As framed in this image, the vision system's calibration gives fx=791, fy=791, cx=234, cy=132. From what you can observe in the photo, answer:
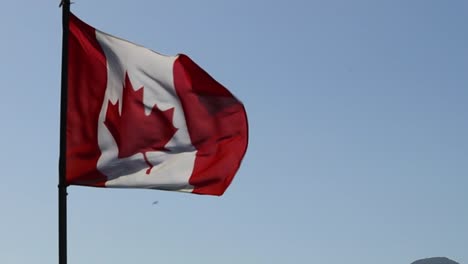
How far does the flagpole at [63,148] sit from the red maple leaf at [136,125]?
1.22m

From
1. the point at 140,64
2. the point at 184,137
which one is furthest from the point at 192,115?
the point at 140,64

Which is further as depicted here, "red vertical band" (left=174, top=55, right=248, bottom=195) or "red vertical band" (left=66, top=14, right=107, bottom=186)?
"red vertical band" (left=174, top=55, right=248, bottom=195)

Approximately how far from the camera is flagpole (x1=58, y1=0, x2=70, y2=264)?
13.4 meters

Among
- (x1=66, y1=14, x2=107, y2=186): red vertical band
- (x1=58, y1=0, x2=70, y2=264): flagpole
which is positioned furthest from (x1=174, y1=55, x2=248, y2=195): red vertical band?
(x1=58, y1=0, x2=70, y2=264): flagpole

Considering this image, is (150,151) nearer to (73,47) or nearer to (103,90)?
(103,90)

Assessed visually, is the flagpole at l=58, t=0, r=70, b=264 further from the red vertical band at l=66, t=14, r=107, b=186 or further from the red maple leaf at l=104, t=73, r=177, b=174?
the red maple leaf at l=104, t=73, r=177, b=174

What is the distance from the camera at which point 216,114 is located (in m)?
17.1

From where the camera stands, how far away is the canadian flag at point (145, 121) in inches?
587

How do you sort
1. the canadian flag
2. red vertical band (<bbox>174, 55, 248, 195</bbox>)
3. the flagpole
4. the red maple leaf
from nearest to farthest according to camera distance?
the flagpole, the canadian flag, the red maple leaf, red vertical band (<bbox>174, 55, 248, 195</bbox>)

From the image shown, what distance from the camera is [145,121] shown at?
52.4 feet

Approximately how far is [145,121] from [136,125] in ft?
0.76

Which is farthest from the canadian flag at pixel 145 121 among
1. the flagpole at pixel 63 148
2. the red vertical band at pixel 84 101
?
the flagpole at pixel 63 148

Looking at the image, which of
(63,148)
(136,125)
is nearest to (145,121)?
(136,125)

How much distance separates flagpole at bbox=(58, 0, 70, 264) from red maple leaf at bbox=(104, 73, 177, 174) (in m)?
1.22
